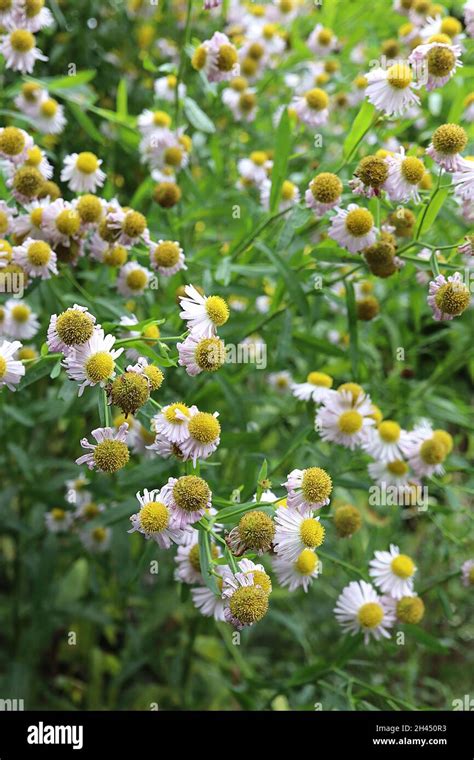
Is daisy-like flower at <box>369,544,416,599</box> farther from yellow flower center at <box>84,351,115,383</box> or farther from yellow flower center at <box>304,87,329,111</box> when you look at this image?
yellow flower center at <box>304,87,329,111</box>

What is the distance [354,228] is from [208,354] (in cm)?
36

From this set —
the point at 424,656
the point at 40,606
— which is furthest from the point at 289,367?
the point at 424,656

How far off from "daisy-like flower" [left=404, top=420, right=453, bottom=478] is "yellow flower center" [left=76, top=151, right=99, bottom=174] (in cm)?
69

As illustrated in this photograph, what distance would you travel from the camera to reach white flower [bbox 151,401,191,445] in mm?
921

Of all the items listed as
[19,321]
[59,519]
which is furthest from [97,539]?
[19,321]

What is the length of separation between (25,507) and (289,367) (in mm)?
671

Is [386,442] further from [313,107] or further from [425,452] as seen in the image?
[313,107]

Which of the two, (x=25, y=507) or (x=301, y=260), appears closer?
(x=301, y=260)

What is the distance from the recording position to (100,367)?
901mm

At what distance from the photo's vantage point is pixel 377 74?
1.13 metres

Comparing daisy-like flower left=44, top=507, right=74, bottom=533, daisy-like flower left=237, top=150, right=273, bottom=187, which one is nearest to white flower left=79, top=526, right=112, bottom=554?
daisy-like flower left=44, top=507, right=74, bottom=533

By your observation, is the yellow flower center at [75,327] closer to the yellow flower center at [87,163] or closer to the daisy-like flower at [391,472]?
the yellow flower center at [87,163]
